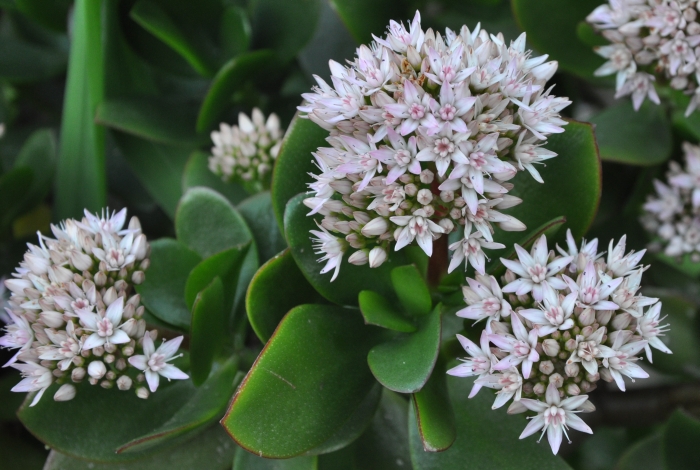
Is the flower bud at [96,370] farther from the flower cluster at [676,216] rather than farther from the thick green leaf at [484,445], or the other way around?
the flower cluster at [676,216]

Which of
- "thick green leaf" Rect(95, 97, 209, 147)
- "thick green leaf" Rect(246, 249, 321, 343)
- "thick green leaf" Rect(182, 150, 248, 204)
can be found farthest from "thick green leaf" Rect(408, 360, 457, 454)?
"thick green leaf" Rect(95, 97, 209, 147)

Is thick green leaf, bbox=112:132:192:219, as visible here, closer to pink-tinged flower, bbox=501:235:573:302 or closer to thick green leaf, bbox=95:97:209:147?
thick green leaf, bbox=95:97:209:147

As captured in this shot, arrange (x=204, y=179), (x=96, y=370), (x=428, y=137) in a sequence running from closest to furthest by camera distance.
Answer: (x=428, y=137)
(x=96, y=370)
(x=204, y=179)

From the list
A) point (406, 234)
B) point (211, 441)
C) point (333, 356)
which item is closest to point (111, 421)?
point (211, 441)

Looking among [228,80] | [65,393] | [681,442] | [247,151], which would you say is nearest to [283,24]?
[228,80]

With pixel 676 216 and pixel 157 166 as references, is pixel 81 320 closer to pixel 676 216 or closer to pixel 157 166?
pixel 157 166
